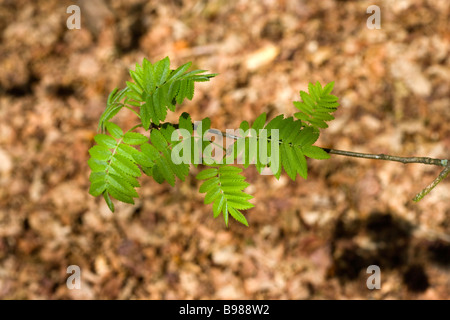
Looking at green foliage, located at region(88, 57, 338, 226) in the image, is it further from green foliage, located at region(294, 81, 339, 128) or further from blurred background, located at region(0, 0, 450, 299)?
blurred background, located at region(0, 0, 450, 299)

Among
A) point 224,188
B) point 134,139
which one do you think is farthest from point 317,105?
point 134,139

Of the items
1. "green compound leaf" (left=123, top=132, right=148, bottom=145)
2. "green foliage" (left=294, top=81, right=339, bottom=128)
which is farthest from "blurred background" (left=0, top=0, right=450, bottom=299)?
"green compound leaf" (left=123, top=132, right=148, bottom=145)

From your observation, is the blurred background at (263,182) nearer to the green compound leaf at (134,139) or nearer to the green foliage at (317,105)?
the green foliage at (317,105)

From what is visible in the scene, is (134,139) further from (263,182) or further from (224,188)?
(263,182)

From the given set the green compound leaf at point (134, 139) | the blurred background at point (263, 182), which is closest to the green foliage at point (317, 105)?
the green compound leaf at point (134, 139)
